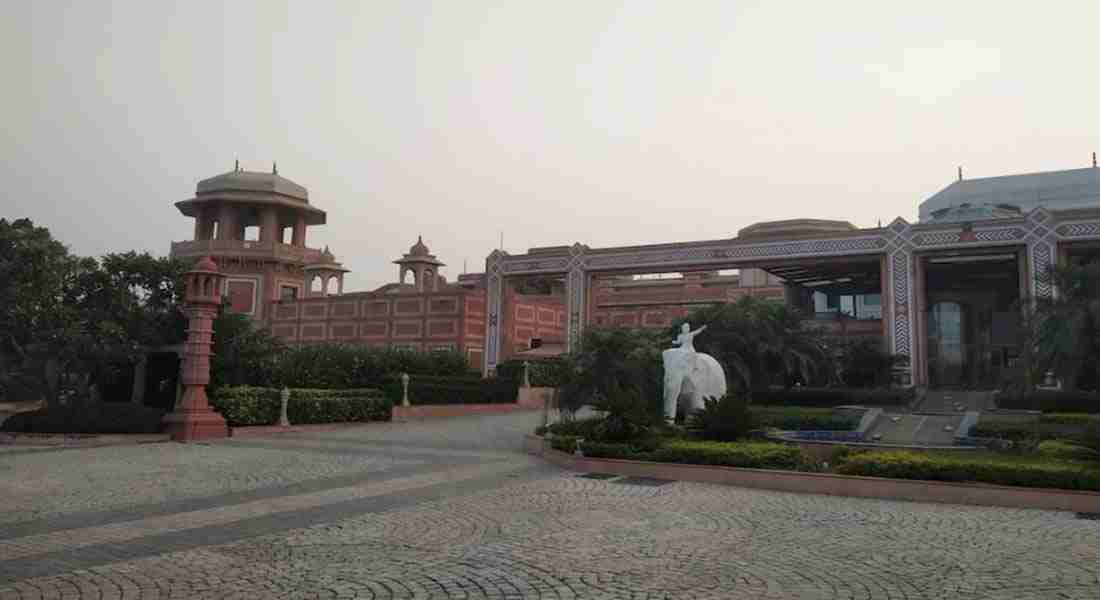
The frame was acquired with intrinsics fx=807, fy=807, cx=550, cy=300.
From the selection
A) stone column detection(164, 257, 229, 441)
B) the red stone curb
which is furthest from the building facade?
stone column detection(164, 257, 229, 441)

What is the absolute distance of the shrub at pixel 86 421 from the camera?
19.1 meters

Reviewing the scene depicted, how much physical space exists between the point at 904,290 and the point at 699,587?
3097cm

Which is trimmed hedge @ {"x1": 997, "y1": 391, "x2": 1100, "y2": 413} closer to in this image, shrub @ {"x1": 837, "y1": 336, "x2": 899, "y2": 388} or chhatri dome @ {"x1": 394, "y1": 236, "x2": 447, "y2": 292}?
shrub @ {"x1": 837, "y1": 336, "x2": 899, "y2": 388}

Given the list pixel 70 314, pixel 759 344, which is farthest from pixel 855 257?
pixel 70 314

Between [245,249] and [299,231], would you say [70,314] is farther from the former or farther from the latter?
[299,231]

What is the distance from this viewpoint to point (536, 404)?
37.5 meters

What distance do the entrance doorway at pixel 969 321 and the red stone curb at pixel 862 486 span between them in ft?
93.9

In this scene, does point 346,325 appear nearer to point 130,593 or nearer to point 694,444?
point 694,444

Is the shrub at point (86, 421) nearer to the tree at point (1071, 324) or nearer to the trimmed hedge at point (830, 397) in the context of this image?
the trimmed hedge at point (830, 397)

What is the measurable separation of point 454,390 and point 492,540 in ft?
80.5

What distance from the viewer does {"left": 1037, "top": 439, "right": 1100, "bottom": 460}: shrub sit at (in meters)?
11.7

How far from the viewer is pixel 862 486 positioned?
11594 mm

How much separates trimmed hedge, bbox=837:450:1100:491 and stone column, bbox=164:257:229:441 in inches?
594

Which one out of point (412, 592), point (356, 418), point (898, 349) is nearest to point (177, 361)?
point (356, 418)
